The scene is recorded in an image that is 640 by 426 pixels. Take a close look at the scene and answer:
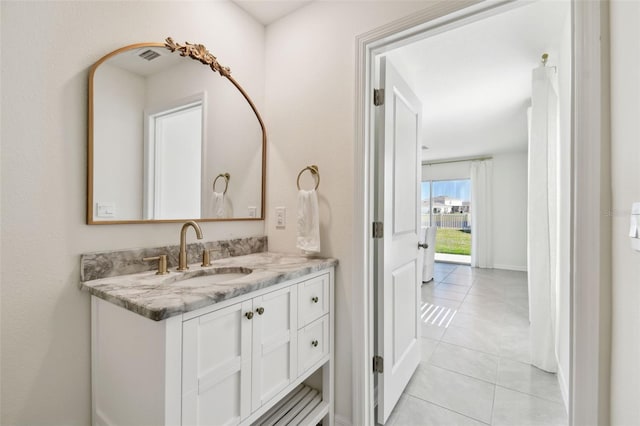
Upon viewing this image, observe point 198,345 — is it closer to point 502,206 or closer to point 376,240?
point 376,240

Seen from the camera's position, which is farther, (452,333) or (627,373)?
(452,333)

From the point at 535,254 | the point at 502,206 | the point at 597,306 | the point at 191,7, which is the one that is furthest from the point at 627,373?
the point at 502,206

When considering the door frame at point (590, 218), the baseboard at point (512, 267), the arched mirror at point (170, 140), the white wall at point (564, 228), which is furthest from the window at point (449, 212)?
the door frame at point (590, 218)

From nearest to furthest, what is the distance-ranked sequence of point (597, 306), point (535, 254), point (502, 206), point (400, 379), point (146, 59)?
point (597, 306) < point (146, 59) < point (400, 379) < point (535, 254) < point (502, 206)

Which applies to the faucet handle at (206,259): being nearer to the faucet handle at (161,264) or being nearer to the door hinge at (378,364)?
the faucet handle at (161,264)

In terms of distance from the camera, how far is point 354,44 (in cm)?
150

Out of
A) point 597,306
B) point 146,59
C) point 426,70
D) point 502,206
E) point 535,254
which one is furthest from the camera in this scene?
point 502,206

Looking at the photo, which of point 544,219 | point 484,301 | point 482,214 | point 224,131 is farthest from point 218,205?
point 482,214

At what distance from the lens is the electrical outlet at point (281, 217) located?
1789mm

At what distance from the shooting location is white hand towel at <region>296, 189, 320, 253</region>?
5.12 ft

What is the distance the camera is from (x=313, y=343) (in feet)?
4.55

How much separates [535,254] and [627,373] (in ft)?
→ 5.38

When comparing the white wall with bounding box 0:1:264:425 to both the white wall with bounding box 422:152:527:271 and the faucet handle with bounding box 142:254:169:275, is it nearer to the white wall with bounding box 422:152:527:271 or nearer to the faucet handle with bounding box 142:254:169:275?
the faucet handle with bounding box 142:254:169:275

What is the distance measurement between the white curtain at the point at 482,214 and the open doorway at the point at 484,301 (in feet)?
2.20
